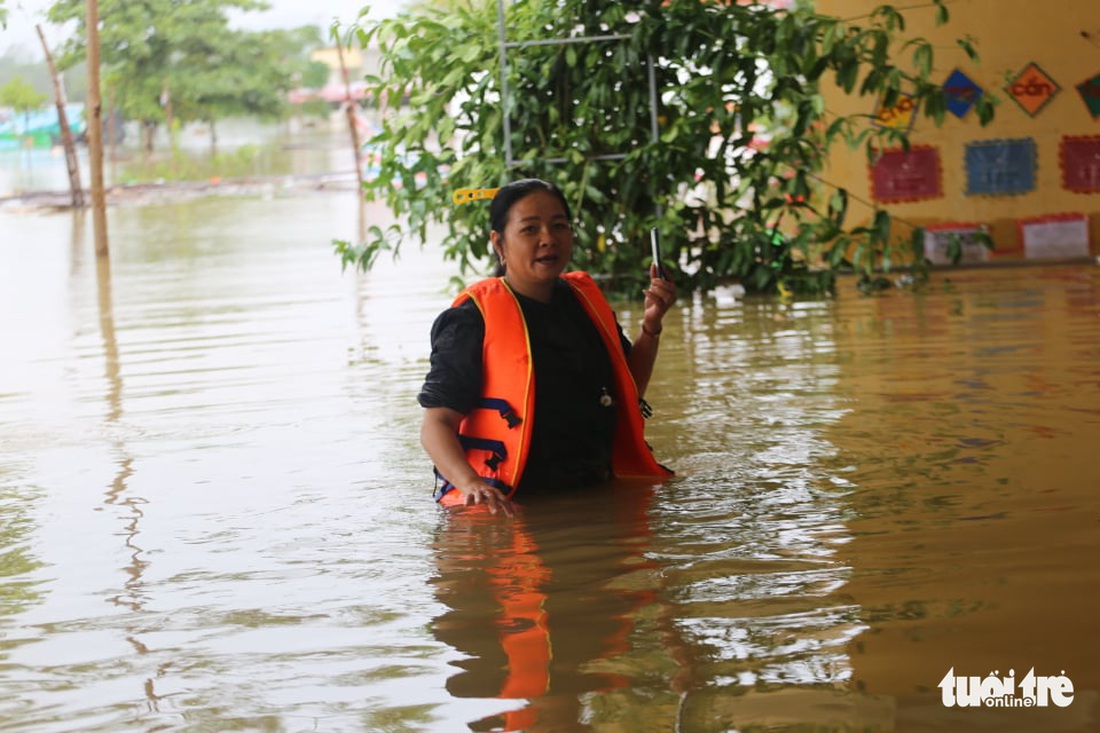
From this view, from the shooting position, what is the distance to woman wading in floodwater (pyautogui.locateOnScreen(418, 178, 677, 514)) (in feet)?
13.7

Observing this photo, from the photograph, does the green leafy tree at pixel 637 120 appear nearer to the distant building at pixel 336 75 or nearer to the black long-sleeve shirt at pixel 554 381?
the black long-sleeve shirt at pixel 554 381

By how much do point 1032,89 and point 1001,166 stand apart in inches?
21.0

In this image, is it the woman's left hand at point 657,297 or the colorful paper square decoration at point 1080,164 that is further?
the colorful paper square decoration at point 1080,164

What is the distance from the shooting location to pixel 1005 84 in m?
10.5

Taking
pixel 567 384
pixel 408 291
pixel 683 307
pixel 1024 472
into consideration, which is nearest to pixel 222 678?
pixel 567 384

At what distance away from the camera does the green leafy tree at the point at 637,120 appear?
8.89 meters

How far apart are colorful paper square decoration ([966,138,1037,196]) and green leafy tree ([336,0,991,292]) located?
1.37 meters

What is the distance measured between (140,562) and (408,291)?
7.08 metres

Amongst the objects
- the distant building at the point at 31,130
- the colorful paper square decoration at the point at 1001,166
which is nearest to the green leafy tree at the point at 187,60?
the distant building at the point at 31,130

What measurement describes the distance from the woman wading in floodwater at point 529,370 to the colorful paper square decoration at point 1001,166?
6829 millimetres

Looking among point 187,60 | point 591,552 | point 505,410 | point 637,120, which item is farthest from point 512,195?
point 187,60

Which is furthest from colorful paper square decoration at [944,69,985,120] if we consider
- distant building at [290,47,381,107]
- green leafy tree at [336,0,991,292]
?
distant building at [290,47,381,107]

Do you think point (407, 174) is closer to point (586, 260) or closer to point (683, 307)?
point (586, 260)

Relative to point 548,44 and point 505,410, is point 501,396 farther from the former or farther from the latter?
point 548,44
